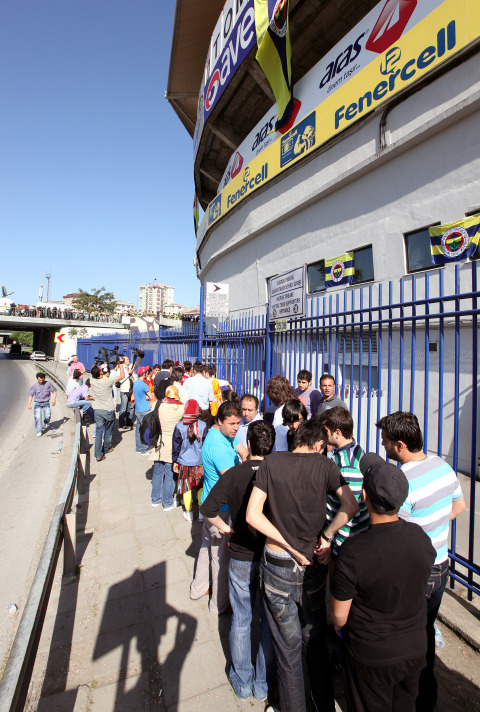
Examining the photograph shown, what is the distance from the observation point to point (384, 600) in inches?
63.1

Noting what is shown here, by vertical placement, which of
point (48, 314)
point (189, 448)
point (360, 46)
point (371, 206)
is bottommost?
point (189, 448)

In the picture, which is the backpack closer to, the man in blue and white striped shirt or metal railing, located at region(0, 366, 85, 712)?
metal railing, located at region(0, 366, 85, 712)

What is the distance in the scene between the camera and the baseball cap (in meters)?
1.62

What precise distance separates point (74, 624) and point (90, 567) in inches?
30.8

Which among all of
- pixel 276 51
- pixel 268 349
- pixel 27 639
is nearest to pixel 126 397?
pixel 268 349

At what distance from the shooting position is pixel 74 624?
295 cm

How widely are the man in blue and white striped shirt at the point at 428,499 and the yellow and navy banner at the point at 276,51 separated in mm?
9878

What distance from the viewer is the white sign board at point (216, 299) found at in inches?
317

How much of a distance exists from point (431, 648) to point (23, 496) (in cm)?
617

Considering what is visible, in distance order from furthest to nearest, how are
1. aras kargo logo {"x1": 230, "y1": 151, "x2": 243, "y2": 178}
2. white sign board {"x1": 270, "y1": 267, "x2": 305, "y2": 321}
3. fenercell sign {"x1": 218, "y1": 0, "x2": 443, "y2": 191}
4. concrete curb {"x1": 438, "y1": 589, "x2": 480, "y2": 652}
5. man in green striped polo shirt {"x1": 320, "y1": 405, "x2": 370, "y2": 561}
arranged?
aras kargo logo {"x1": 230, "y1": 151, "x2": 243, "y2": 178} → fenercell sign {"x1": 218, "y1": 0, "x2": 443, "y2": 191} → white sign board {"x1": 270, "y1": 267, "x2": 305, "y2": 321} → concrete curb {"x1": 438, "y1": 589, "x2": 480, "y2": 652} → man in green striped polo shirt {"x1": 320, "y1": 405, "x2": 370, "y2": 561}

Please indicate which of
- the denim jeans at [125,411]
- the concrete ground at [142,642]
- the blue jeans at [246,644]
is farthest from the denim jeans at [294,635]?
the denim jeans at [125,411]

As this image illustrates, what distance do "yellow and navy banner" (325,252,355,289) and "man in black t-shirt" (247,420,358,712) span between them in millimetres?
6692

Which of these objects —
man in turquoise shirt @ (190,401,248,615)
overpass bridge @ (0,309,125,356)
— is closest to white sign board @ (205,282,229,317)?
man in turquoise shirt @ (190,401,248,615)

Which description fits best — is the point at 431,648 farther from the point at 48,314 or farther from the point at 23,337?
the point at 23,337
